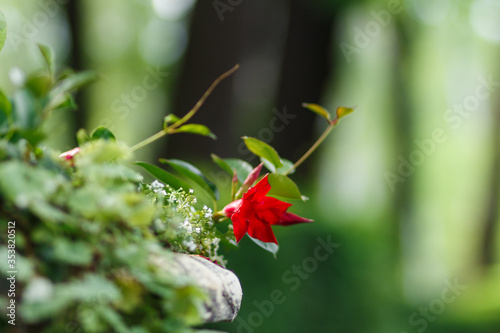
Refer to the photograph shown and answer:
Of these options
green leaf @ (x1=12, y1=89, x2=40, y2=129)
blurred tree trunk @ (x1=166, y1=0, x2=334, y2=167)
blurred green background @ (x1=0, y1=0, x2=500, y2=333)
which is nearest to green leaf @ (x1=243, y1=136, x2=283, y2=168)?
blurred green background @ (x1=0, y1=0, x2=500, y2=333)

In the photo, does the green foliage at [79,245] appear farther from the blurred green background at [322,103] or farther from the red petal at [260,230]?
the red petal at [260,230]

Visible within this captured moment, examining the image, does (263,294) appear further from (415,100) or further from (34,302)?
(415,100)

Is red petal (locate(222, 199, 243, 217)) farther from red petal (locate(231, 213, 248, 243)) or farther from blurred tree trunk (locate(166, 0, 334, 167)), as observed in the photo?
blurred tree trunk (locate(166, 0, 334, 167))

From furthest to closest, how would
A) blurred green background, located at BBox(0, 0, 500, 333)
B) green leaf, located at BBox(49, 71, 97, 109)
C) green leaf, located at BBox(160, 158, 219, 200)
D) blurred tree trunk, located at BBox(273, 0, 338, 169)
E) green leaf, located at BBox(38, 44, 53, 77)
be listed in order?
blurred tree trunk, located at BBox(273, 0, 338, 169)
blurred green background, located at BBox(0, 0, 500, 333)
green leaf, located at BBox(160, 158, 219, 200)
green leaf, located at BBox(38, 44, 53, 77)
green leaf, located at BBox(49, 71, 97, 109)

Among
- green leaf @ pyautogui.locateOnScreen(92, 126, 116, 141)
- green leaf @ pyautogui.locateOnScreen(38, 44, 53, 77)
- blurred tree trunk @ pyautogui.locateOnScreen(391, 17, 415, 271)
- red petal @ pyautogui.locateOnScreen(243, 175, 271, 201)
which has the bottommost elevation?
blurred tree trunk @ pyautogui.locateOnScreen(391, 17, 415, 271)

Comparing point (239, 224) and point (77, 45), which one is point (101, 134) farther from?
point (77, 45)

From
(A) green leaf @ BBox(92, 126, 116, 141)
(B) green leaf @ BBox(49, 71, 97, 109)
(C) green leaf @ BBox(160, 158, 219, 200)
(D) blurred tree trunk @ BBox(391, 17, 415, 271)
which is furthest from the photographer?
(D) blurred tree trunk @ BBox(391, 17, 415, 271)

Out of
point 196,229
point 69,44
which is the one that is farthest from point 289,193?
point 69,44
